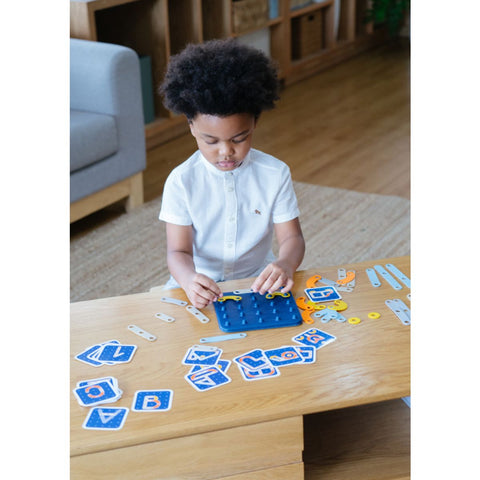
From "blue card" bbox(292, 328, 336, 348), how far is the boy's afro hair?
447 mm

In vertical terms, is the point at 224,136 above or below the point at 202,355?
above

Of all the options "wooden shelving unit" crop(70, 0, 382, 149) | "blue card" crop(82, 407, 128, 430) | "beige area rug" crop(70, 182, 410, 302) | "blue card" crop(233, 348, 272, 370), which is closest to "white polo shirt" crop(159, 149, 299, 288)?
"blue card" crop(233, 348, 272, 370)

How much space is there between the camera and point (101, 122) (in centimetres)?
268

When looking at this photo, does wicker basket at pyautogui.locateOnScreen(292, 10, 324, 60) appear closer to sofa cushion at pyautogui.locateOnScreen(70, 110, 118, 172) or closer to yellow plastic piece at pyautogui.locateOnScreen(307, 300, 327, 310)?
sofa cushion at pyautogui.locateOnScreen(70, 110, 118, 172)

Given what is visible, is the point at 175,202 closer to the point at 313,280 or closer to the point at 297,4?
the point at 313,280

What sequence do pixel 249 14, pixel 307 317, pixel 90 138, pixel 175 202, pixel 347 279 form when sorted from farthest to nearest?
pixel 249 14 → pixel 90 138 → pixel 175 202 → pixel 347 279 → pixel 307 317

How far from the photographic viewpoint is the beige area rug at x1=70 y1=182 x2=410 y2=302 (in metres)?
2.43

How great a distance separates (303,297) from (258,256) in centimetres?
32

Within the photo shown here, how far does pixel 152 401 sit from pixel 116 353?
163mm

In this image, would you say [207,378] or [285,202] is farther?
[285,202]

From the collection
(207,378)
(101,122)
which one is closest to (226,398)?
(207,378)
